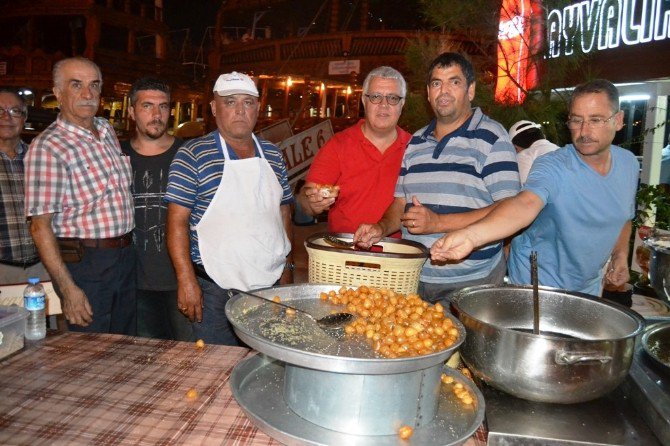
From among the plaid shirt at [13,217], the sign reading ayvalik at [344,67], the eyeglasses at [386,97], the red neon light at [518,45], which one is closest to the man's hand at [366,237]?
the eyeglasses at [386,97]

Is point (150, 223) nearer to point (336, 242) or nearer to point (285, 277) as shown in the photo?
point (285, 277)

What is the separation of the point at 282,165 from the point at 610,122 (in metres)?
2.01

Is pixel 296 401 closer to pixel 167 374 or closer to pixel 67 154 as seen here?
pixel 167 374

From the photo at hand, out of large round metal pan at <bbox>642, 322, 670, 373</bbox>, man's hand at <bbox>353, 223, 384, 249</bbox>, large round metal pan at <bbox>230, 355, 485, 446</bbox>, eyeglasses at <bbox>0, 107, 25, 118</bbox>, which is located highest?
eyeglasses at <bbox>0, 107, 25, 118</bbox>

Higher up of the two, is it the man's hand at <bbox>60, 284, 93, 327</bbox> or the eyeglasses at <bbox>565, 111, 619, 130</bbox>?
the eyeglasses at <bbox>565, 111, 619, 130</bbox>

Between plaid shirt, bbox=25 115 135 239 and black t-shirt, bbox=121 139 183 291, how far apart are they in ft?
0.60

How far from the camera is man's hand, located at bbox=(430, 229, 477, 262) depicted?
1.90 meters

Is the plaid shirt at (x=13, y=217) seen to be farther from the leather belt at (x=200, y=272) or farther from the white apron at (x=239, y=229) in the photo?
the white apron at (x=239, y=229)

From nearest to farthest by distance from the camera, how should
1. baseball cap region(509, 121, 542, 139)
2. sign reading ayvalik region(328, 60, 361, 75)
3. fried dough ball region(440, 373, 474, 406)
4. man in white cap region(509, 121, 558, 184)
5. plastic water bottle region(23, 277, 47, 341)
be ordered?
1. fried dough ball region(440, 373, 474, 406)
2. plastic water bottle region(23, 277, 47, 341)
3. man in white cap region(509, 121, 558, 184)
4. baseball cap region(509, 121, 542, 139)
5. sign reading ayvalik region(328, 60, 361, 75)

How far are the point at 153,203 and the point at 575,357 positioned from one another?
2970 mm

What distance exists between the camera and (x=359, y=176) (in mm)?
3406

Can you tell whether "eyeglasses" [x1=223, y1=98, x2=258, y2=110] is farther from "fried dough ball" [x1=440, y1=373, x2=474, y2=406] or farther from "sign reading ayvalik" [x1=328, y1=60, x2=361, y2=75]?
"sign reading ayvalik" [x1=328, y1=60, x2=361, y2=75]

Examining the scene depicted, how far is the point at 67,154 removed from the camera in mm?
3049

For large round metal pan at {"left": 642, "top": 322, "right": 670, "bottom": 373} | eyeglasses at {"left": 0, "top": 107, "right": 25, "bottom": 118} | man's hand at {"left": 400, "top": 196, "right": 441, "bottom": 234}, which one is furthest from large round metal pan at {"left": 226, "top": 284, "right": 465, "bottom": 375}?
eyeglasses at {"left": 0, "top": 107, "right": 25, "bottom": 118}
